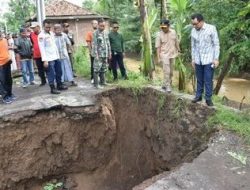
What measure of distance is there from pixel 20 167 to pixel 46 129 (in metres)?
0.99

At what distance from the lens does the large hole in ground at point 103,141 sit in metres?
8.01

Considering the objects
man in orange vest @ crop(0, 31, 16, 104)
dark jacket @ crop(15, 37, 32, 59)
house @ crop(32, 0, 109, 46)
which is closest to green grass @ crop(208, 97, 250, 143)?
man in orange vest @ crop(0, 31, 16, 104)

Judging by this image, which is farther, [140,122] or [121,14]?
[121,14]

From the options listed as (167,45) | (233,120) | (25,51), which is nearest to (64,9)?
(25,51)

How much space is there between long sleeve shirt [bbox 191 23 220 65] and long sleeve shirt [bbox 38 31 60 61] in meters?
3.38

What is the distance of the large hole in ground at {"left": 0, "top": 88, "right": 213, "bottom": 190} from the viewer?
315 inches

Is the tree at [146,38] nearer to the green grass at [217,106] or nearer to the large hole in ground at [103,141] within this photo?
the green grass at [217,106]

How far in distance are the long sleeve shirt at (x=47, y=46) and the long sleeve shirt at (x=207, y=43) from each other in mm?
3380

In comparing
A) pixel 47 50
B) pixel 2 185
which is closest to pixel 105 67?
pixel 47 50

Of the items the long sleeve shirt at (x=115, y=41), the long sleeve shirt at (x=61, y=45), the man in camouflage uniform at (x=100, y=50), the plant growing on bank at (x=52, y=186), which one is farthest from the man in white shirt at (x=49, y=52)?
the plant growing on bank at (x=52, y=186)

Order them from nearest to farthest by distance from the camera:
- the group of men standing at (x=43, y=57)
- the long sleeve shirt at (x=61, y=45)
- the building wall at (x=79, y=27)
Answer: the group of men standing at (x=43, y=57), the long sleeve shirt at (x=61, y=45), the building wall at (x=79, y=27)

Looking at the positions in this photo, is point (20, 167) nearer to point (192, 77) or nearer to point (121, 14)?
point (192, 77)

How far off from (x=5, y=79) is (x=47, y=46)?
47.2 inches

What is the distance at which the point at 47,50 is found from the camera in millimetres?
8703
